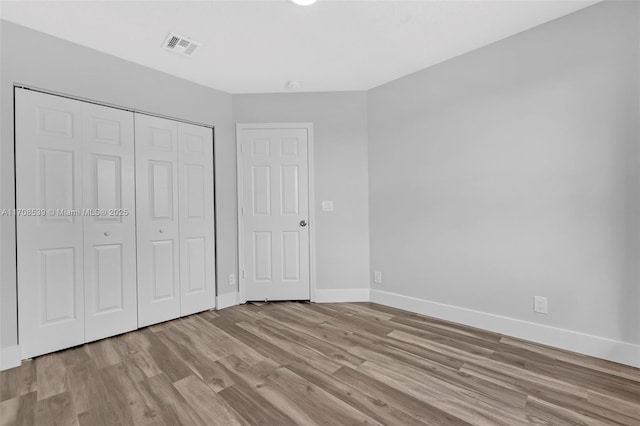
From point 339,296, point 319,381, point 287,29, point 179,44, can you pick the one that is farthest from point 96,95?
point 339,296

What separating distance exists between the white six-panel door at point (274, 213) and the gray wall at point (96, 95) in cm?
18

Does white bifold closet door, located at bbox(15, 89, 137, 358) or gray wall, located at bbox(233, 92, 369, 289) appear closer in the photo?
white bifold closet door, located at bbox(15, 89, 137, 358)

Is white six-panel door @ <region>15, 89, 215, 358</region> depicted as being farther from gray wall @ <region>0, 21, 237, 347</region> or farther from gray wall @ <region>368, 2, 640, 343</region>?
gray wall @ <region>368, 2, 640, 343</region>

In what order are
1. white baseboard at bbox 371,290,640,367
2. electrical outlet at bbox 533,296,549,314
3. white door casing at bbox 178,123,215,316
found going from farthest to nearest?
white door casing at bbox 178,123,215,316
electrical outlet at bbox 533,296,549,314
white baseboard at bbox 371,290,640,367

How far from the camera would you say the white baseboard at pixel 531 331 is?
6.36 feet

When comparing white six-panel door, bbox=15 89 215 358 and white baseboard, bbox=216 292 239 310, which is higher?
white six-panel door, bbox=15 89 215 358

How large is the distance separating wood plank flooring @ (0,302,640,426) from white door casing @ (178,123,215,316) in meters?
0.55

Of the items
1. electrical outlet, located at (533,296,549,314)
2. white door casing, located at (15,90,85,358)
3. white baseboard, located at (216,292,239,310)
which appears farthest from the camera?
white baseboard, located at (216,292,239,310)

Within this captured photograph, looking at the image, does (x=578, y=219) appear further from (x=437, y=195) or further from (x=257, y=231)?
(x=257, y=231)

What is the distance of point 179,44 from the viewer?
235 centimetres

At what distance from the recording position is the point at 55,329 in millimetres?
2201

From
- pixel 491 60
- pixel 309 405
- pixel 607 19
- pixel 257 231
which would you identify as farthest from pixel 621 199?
pixel 257 231

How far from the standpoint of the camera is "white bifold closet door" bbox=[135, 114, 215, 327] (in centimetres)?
271

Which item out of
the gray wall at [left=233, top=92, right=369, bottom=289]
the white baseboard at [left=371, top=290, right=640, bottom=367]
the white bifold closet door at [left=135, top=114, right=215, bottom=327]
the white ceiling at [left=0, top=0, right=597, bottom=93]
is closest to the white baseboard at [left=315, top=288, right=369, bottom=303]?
the gray wall at [left=233, top=92, right=369, bottom=289]
